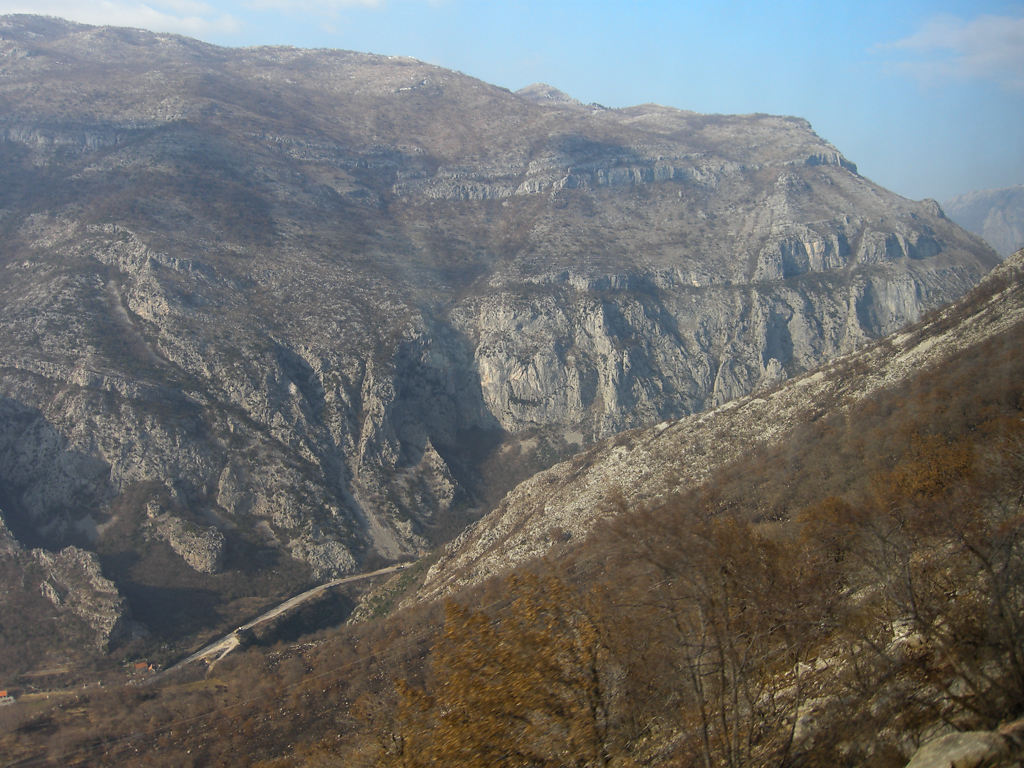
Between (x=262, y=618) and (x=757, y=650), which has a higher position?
(x=757, y=650)

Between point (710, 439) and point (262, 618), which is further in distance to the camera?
point (262, 618)

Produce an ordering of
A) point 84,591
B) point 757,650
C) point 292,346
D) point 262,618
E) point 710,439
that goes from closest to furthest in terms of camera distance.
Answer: point 757,650 → point 710,439 → point 84,591 → point 262,618 → point 292,346

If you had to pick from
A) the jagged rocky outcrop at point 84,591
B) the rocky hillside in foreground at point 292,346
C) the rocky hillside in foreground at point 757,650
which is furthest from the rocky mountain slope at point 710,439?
the rocky hillside in foreground at point 292,346

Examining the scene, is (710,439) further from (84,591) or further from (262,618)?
(84,591)

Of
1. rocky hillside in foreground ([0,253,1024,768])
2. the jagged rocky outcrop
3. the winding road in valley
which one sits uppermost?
rocky hillside in foreground ([0,253,1024,768])

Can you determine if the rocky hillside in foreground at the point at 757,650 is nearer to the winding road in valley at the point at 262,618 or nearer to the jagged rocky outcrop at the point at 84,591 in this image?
the winding road in valley at the point at 262,618

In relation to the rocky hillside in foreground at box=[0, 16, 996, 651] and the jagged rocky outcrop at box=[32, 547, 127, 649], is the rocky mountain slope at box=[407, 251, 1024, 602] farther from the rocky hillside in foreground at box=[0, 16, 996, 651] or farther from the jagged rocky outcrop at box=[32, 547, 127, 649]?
the rocky hillside in foreground at box=[0, 16, 996, 651]

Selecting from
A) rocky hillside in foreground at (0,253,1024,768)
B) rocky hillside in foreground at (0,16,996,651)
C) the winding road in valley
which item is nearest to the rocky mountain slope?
the winding road in valley

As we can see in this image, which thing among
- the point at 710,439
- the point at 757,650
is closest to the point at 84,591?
the point at 710,439
